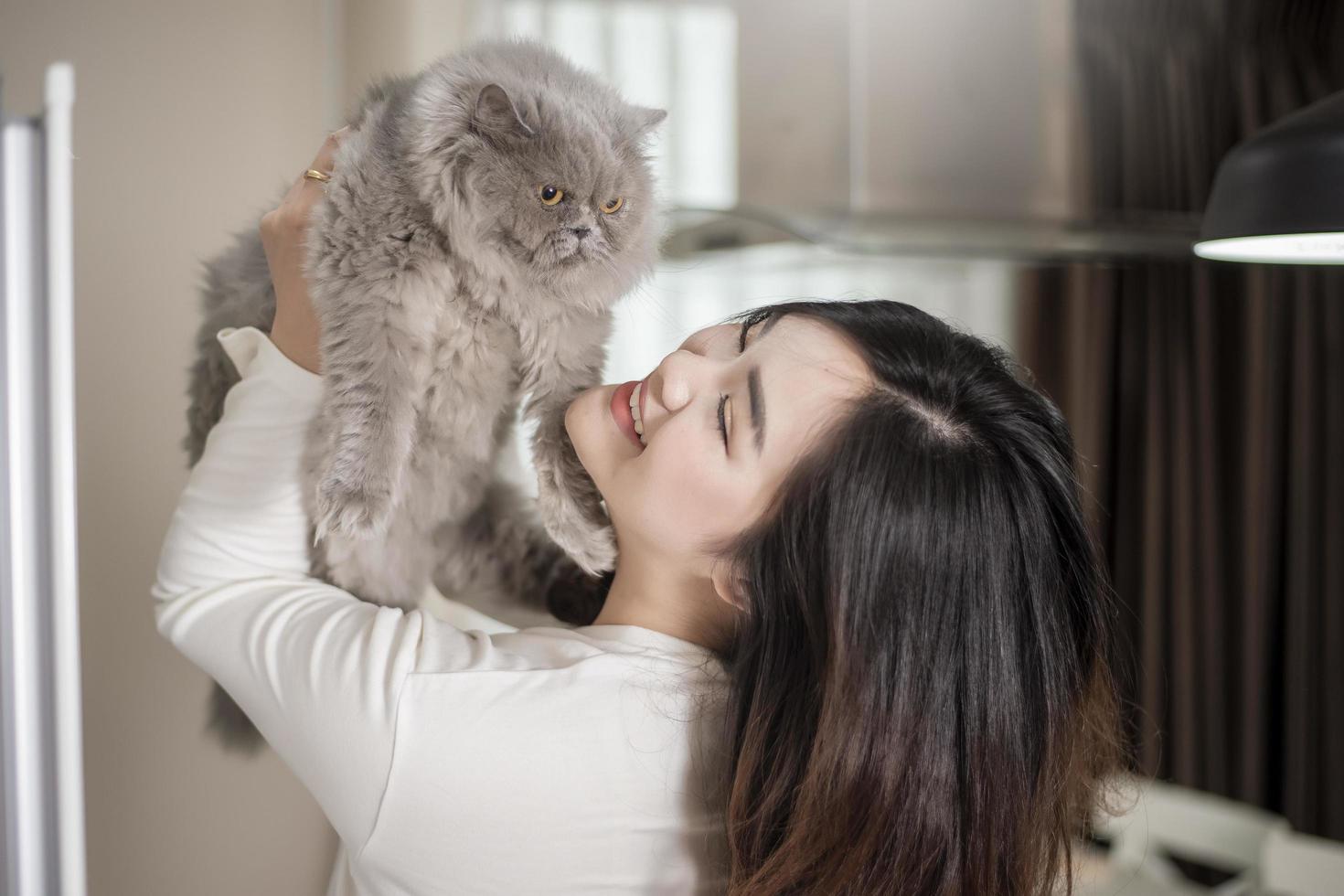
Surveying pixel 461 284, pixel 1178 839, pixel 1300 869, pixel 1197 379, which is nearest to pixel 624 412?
pixel 461 284

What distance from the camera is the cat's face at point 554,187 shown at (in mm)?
986

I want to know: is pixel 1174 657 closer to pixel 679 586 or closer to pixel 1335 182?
pixel 1335 182

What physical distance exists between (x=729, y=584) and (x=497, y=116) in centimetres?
58

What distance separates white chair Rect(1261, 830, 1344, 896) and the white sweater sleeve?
2.43 metres

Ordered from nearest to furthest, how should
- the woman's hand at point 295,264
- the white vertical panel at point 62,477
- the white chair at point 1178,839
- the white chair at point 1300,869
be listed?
the white vertical panel at point 62,477
the woman's hand at point 295,264
the white chair at point 1300,869
the white chair at point 1178,839

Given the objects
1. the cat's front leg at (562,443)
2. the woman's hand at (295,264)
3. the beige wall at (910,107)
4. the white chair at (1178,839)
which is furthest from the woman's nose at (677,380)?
the white chair at (1178,839)

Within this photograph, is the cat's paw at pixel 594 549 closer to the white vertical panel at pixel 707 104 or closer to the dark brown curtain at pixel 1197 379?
the white vertical panel at pixel 707 104

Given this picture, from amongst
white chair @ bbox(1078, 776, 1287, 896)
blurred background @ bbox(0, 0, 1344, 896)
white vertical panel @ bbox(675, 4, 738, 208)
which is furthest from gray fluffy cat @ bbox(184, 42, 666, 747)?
white chair @ bbox(1078, 776, 1287, 896)

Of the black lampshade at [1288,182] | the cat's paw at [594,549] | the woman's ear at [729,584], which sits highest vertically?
the black lampshade at [1288,182]

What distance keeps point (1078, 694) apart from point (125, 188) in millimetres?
1471

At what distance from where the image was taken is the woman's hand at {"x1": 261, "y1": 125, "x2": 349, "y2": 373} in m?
1.04

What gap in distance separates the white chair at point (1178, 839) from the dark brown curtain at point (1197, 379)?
0.19 meters

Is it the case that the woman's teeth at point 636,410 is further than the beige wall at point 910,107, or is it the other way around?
the beige wall at point 910,107

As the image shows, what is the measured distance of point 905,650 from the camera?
1.03m
